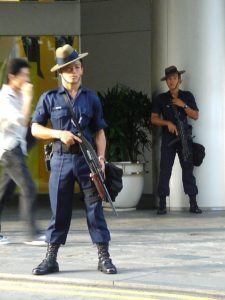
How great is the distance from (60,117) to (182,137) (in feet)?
15.3

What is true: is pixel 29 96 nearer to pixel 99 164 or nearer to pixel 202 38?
pixel 99 164

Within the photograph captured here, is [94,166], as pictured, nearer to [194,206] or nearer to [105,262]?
[105,262]

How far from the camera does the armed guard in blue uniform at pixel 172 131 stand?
12094mm

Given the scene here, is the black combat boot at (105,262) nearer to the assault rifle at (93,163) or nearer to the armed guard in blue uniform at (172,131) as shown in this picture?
the assault rifle at (93,163)

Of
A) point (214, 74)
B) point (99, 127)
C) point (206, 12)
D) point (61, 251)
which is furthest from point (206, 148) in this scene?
point (99, 127)

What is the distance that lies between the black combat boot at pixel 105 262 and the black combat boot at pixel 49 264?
0.40 meters

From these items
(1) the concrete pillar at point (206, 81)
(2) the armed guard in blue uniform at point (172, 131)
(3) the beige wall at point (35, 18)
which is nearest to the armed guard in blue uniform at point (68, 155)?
(2) the armed guard in blue uniform at point (172, 131)

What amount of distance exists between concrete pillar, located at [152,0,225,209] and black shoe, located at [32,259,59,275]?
16.5 feet

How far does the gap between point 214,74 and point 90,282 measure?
590cm

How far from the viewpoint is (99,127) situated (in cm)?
776

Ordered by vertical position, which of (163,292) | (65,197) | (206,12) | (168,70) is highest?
(206,12)

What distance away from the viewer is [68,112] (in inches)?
296

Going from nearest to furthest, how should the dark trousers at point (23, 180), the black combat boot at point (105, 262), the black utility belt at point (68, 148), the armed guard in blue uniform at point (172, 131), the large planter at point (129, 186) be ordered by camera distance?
the black utility belt at point (68, 148), the black combat boot at point (105, 262), the dark trousers at point (23, 180), the armed guard in blue uniform at point (172, 131), the large planter at point (129, 186)

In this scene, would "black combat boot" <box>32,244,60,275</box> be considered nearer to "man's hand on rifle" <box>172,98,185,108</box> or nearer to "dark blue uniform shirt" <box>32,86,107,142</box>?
"dark blue uniform shirt" <box>32,86,107,142</box>
